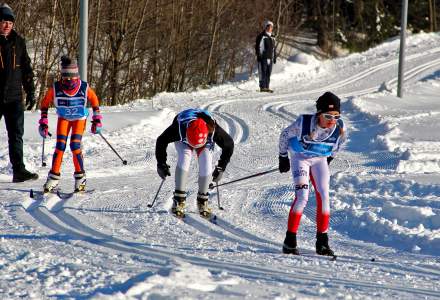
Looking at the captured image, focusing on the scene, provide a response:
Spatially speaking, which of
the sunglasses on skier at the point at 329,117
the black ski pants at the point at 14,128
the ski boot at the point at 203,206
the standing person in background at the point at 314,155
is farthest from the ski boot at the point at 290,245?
the black ski pants at the point at 14,128

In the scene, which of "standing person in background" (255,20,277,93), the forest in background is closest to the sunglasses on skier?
the forest in background

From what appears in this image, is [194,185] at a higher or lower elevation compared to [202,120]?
lower

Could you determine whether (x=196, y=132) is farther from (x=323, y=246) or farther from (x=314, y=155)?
(x=323, y=246)

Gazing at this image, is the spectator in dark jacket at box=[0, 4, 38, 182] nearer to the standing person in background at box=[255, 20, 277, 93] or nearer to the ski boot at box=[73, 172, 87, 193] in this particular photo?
the ski boot at box=[73, 172, 87, 193]

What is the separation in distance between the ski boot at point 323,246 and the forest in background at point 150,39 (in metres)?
15.5

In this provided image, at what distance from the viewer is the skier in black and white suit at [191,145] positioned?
8.74 meters

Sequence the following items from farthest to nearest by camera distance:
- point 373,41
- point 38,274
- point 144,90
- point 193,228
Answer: point 373,41 < point 144,90 < point 193,228 < point 38,274

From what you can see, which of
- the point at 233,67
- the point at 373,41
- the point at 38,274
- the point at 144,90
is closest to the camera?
the point at 38,274

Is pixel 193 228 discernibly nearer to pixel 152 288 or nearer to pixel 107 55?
pixel 152 288

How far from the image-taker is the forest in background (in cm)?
2272

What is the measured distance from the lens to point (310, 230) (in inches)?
348

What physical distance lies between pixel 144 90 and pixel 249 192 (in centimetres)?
1842

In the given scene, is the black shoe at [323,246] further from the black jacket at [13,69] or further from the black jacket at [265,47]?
the black jacket at [265,47]

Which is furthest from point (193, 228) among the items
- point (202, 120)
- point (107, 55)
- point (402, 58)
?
point (107, 55)
